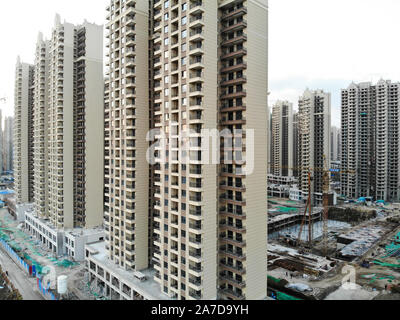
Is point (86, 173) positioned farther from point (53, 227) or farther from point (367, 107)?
point (367, 107)

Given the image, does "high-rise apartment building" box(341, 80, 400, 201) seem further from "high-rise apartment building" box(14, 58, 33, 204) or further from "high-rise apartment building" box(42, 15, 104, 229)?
"high-rise apartment building" box(14, 58, 33, 204)

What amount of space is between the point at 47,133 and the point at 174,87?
37.5m

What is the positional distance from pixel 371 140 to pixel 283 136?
95.0 ft

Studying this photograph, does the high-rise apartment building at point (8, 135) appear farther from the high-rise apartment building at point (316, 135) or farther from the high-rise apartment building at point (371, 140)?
the high-rise apartment building at point (371, 140)

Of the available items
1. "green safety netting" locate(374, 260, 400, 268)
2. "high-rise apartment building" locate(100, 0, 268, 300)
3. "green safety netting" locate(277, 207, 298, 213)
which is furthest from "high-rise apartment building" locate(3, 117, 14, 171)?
"green safety netting" locate(374, 260, 400, 268)

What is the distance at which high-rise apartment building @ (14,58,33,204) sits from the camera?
205 feet

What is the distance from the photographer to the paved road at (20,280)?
106ft

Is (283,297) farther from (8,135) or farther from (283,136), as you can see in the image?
(8,135)

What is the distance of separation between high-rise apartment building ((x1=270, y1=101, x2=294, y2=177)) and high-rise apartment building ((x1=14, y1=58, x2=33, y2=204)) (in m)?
78.7

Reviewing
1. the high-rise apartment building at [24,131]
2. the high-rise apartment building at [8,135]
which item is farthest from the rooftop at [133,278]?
the high-rise apartment building at [8,135]

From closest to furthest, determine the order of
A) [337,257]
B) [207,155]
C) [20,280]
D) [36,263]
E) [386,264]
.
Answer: [207,155], [20,280], [36,263], [386,264], [337,257]

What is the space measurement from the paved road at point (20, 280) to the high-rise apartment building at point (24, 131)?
23.1 m

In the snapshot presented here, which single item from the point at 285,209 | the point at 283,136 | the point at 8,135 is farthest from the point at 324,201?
the point at 8,135

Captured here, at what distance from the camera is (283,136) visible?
4186 inches
